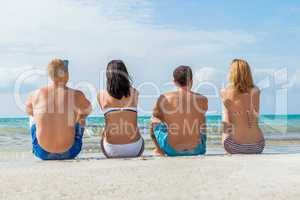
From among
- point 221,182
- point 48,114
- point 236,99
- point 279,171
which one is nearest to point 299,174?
point 279,171

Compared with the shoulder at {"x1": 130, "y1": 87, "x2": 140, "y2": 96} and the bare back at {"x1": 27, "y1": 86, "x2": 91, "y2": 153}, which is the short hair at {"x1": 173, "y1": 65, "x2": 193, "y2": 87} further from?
the bare back at {"x1": 27, "y1": 86, "x2": 91, "y2": 153}

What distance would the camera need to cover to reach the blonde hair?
6988 millimetres

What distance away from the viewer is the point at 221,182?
4863 millimetres

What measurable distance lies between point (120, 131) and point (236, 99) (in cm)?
171

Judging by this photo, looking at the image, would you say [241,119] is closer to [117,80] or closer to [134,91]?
[134,91]

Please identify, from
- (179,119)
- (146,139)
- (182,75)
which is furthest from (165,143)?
(146,139)

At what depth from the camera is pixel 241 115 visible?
7.25m

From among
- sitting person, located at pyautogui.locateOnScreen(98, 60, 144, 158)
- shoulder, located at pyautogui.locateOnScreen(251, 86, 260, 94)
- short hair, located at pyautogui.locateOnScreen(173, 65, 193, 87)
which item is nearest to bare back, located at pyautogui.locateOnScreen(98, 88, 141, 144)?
sitting person, located at pyautogui.locateOnScreen(98, 60, 144, 158)

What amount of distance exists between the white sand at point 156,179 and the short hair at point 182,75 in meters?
1.10

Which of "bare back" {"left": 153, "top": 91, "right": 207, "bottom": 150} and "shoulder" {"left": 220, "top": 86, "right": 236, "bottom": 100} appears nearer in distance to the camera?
"bare back" {"left": 153, "top": 91, "right": 207, "bottom": 150}

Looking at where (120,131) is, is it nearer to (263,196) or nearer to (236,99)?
(236,99)

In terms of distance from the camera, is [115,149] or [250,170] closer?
[250,170]

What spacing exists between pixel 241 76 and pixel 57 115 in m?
2.55

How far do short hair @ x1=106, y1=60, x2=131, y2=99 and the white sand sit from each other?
96 cm
